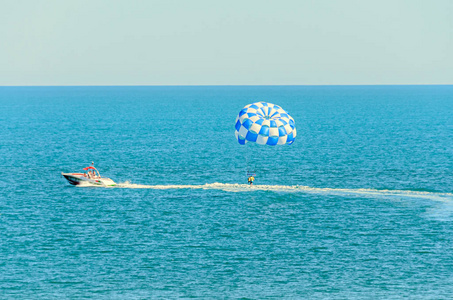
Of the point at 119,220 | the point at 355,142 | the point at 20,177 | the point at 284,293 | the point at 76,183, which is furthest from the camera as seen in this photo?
the point at 355,142

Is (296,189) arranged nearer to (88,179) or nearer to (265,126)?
(265,126)

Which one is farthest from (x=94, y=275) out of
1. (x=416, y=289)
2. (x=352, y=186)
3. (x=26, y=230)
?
(x=352, y=186)

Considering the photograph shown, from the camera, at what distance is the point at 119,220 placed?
78.2 m

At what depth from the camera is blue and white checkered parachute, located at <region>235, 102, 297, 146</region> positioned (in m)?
80.3

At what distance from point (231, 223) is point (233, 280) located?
18.9 meters

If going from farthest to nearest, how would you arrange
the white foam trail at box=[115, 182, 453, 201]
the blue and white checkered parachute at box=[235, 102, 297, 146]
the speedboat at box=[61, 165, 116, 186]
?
the speedboat at box=[61, 165, 116, 186] < the white foam trail at box=[115, 182, 453, 201] < the blue and white checkered parachute at box=[235, 102, 297, 146]

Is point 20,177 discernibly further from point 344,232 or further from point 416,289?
point 416,289

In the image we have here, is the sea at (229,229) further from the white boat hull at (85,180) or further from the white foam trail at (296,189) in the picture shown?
the white boat hull at (85,180)

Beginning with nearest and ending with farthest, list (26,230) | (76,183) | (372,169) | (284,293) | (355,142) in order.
Answer: (284,293), (26,230), (76,183), (372,169), (355,142)

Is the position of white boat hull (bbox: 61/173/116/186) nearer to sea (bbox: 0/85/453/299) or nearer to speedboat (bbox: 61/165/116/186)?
speedboat (bbox: 61/165/116/186)

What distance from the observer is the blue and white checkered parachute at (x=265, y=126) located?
80312 millimetres

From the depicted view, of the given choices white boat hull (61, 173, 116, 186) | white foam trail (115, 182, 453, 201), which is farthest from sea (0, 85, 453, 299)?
white boat hull (61, 173, 116, 186)

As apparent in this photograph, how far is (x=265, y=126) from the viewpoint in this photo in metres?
80.6

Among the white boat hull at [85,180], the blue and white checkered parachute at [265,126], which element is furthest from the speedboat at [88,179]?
the blue and white checkered parachute at [265,126]
